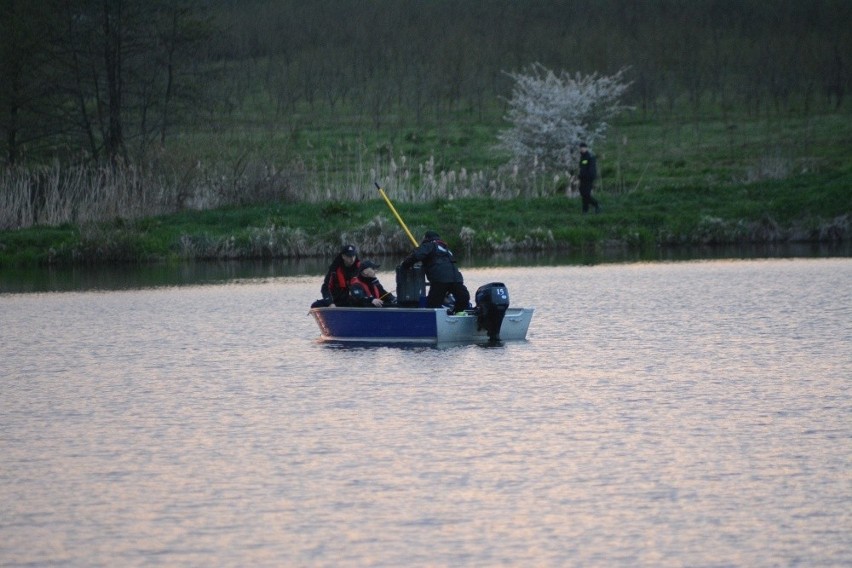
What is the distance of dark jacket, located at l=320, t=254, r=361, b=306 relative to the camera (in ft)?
74.6

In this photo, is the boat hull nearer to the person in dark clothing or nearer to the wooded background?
the person in dark clothing

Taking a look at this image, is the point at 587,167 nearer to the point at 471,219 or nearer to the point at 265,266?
the point at 471,219

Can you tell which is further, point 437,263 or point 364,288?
point 364,288

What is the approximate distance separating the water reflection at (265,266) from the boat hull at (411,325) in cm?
1203

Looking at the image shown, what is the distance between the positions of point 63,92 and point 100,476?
36.0m

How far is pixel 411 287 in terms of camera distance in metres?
22.4

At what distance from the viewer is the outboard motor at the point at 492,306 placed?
2136cm

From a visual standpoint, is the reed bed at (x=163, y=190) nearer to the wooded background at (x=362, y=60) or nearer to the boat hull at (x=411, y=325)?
the wooded background at (x=362, y=60)

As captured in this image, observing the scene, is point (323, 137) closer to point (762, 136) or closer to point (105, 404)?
point (762, 136)

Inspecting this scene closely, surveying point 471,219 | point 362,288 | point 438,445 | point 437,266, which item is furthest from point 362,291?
point 471,219

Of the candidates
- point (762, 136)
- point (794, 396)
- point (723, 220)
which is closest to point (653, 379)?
point (794, 396)

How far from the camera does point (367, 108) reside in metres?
78.2

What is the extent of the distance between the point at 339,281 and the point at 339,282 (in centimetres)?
1

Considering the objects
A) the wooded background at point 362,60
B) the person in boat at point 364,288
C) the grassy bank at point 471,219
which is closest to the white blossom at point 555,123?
the grassy bank at point 471,219
